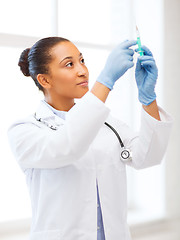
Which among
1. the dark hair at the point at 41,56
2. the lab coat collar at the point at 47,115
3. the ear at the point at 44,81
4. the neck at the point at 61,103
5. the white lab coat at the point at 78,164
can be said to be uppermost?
the dark hair at the point at 41,56

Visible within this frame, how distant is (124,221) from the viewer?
127 centimetres

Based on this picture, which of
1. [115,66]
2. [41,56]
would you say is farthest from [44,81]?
[115,66]

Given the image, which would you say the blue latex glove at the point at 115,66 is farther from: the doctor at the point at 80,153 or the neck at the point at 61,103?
the neck at the point at 61,103

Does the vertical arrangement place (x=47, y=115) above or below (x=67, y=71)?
below

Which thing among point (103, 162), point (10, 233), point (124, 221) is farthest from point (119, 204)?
point (10, 233)

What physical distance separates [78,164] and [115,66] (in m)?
0.38

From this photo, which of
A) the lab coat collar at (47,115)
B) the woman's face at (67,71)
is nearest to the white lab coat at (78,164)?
the lab coat collar at (47,115)

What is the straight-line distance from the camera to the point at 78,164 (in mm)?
1179

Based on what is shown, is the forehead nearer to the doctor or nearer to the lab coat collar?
the doctor

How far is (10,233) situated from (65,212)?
3.59 feet

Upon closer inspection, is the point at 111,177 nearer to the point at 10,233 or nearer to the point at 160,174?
the point at 10,233

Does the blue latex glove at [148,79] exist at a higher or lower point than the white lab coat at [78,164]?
higher

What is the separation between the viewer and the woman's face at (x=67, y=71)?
1.21 m

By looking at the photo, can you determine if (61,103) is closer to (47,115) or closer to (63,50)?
(47,115)
